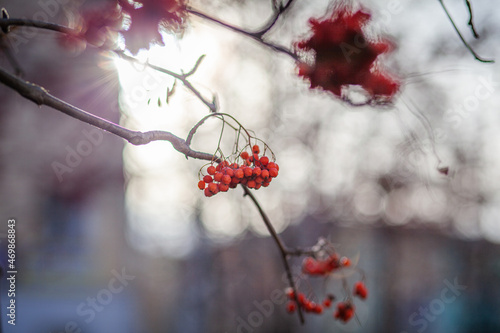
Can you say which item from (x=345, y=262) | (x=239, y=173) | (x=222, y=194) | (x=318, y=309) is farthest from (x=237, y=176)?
(x=222, y=194)

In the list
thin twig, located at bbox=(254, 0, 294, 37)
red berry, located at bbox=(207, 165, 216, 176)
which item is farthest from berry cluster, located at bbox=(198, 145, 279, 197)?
thin twig, located at bbox=(254, 0, 294, 37)

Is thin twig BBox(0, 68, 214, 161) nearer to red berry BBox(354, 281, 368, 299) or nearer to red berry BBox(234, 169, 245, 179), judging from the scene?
red berry BBox(234, 169, 245, 179)

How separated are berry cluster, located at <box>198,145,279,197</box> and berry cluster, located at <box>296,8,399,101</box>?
0.36 m

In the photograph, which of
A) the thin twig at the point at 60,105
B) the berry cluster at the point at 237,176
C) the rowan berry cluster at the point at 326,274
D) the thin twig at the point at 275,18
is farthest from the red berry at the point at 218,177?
the rowan berry cluster at the point at 326,274

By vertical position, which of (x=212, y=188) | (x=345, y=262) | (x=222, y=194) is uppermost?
(x=212, y=188)

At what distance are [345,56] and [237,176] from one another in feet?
1.70

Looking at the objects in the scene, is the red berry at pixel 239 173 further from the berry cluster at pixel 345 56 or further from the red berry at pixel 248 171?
the berry cluster at pixel 345 56

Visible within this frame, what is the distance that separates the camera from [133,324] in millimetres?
7859

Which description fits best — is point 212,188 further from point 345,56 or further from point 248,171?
point 345,56

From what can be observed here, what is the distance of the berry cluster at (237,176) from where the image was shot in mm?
914

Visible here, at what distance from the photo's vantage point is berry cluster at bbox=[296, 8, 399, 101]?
3.46ft

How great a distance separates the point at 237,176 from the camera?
0.91 metres

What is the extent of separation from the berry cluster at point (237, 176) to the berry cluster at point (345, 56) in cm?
36

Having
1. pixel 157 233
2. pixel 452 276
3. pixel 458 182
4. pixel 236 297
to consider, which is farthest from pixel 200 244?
pixel 452 276
